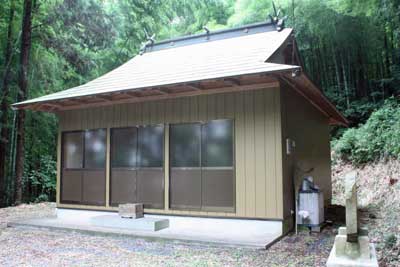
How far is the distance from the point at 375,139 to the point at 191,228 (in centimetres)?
721

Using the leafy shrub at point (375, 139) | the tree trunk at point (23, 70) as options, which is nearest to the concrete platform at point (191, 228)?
the tree trunk at point (23, 70)

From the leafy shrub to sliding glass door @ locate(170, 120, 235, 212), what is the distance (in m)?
5.31

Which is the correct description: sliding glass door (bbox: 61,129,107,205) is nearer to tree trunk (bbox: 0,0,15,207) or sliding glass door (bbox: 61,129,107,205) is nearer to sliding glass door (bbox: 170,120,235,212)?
sliding glass door (bbox: 170,120,235,212)

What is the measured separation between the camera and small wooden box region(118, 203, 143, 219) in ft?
21.4

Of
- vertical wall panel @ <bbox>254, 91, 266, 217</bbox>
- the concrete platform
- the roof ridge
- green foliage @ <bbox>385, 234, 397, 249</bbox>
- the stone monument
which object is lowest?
the concrete platform

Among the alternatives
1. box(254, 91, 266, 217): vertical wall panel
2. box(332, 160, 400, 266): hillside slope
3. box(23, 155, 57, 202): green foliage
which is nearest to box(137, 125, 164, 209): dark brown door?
box(254, 91, 266, 217): vertical wall panel

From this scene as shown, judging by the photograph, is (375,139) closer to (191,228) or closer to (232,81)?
(232,81)

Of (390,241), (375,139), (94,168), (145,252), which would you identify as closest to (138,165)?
(94,168)

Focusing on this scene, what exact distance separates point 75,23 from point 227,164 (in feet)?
24.6

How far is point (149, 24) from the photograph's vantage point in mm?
13242

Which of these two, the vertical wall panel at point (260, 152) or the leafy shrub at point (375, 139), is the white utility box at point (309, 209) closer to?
the vertical wall panel at point (260, 152)

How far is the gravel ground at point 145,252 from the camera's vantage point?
4.32m

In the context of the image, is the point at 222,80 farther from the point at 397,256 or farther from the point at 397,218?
the point at 397,218

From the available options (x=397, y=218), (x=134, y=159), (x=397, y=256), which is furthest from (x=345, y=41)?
(x=397, y=256)
